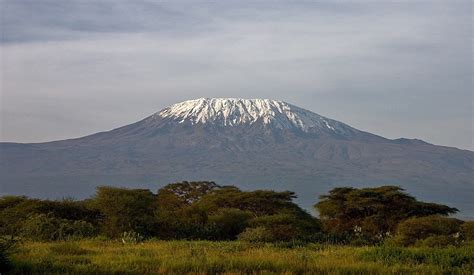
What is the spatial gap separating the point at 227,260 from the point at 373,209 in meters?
20.2

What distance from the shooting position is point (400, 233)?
79.2 feet

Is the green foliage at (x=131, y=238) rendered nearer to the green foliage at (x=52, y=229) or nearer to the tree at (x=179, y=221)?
the green foliage at (x=52, y=229)

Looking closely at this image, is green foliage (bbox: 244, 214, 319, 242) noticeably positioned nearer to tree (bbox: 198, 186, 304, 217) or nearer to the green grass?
the green grass

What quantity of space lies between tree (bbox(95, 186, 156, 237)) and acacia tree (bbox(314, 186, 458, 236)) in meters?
10.8

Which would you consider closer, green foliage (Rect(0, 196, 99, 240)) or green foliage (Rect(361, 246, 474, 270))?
green foliage (Rect(361, 246, 474, 270))

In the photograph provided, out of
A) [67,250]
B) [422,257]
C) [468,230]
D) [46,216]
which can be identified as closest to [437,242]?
[422,257]

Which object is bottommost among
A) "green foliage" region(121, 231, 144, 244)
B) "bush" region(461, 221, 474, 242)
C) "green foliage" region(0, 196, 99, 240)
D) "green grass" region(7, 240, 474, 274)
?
"bush" region(461, 221, 474, 242)

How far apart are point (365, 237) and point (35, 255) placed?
13.7 metres

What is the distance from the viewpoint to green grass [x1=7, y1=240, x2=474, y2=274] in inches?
494

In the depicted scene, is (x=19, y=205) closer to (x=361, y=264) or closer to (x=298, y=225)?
(x=298, y=225)

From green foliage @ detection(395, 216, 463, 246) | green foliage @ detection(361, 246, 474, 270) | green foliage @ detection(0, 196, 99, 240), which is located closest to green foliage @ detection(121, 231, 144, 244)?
green foliage @ detection(0, 196, 99, 240)

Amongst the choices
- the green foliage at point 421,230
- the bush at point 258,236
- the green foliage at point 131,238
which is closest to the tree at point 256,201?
the green foliage at point 421,230

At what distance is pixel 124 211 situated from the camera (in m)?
23.3

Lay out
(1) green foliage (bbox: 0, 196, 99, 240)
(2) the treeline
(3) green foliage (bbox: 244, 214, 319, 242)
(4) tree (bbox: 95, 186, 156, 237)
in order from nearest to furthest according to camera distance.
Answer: (1) green foliage (bbox: 0, 196, 99, 240) < (2) the treeline < (4) tree (bbox: 95, 186, 156, 237) < (3) green foliage (bbox: 244, 214, 319, 242)
